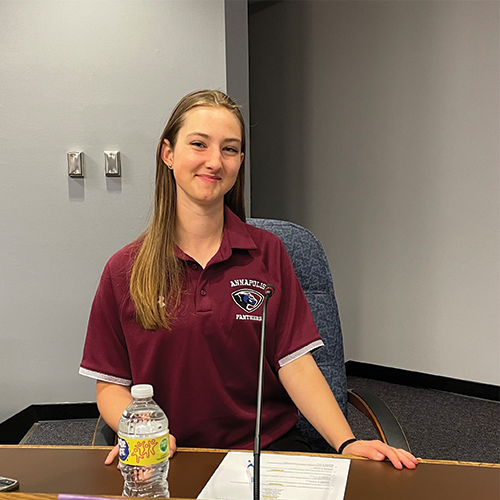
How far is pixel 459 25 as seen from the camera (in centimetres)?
337

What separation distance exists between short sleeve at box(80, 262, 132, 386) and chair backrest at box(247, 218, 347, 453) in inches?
19.2

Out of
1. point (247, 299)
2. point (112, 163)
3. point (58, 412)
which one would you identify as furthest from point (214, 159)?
point (58, 412)

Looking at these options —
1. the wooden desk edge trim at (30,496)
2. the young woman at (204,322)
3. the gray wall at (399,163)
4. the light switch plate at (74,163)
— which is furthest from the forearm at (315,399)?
the gray wall at (399,163)

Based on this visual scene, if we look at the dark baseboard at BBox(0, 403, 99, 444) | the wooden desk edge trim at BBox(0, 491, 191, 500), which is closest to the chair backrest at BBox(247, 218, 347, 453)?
the wooden desk edge trim at BBox(0, 491, 191, 500)

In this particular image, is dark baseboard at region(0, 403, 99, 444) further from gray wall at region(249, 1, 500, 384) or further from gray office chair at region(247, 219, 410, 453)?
gray office chair at region(247, 219, 410, 453)

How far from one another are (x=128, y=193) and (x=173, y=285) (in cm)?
182

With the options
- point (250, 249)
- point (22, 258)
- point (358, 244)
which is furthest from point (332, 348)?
point (358, 244)

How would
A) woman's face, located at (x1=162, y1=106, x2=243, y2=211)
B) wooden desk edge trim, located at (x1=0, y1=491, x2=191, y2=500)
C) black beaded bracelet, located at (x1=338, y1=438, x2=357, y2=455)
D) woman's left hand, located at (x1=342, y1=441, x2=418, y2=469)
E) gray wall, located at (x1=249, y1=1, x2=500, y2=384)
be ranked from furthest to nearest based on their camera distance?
gray wall, located at (x1=249, y1=1, x2=500, y2=384) → woman's face, located at (x1=162, y1=106, x2=243, y2=211) → black beaded bracelet, located at (x1=338, y1=438, x2=357, y2=455) → woman's left hand, located at (x1=342, y1=441, x2=418, y2=469) → wooden desk edge trim, located at (x1=0, y1=491, x2=191, y2=500)

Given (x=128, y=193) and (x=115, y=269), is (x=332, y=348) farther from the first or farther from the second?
(x=128, y=193)

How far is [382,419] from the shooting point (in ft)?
4.30

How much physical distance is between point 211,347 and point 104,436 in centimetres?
29

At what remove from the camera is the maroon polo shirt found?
133 cm

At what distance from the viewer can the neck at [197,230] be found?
1.42m

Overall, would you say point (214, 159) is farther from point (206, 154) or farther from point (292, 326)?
point (292, 326)
